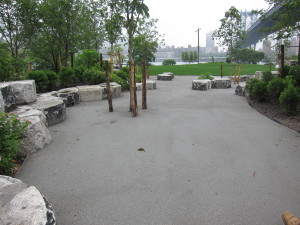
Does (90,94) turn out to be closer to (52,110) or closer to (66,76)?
(66,76)

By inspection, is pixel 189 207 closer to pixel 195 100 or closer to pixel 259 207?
pixel 259 207

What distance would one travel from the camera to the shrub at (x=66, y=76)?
36.9ft

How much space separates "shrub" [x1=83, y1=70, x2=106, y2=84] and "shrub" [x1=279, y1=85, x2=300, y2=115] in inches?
325

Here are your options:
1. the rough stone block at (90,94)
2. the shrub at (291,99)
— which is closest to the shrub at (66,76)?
the rough stone block at (90,94)

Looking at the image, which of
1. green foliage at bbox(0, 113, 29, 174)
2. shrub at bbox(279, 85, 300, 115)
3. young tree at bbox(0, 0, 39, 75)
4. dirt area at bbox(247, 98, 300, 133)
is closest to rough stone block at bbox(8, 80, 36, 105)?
green foliage at bbox(0, 113, 29, 174)

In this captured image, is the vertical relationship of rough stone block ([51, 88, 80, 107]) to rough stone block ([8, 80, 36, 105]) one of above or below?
below

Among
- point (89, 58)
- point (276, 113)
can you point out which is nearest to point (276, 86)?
point (276, 113)

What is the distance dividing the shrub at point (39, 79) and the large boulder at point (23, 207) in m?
8.44

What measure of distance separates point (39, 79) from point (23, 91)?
12.7 feet

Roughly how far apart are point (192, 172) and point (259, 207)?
1095mm

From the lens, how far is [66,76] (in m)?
11.3

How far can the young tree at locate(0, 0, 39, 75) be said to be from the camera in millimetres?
12078

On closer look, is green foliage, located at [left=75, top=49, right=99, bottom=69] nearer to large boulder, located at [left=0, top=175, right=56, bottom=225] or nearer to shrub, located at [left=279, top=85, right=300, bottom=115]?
shrub, located at [left=279, top=85, right=300, bottom=115]

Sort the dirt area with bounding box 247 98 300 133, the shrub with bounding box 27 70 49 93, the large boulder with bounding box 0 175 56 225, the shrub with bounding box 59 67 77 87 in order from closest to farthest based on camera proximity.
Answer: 1. the large boulder with bounding box 0 175 56 225
2. the dirt area with bounding box 247 98 300 133
3. the shrub with bounding box 27 70 49 93
4. the shrub with bounding box 59 67 77 87
